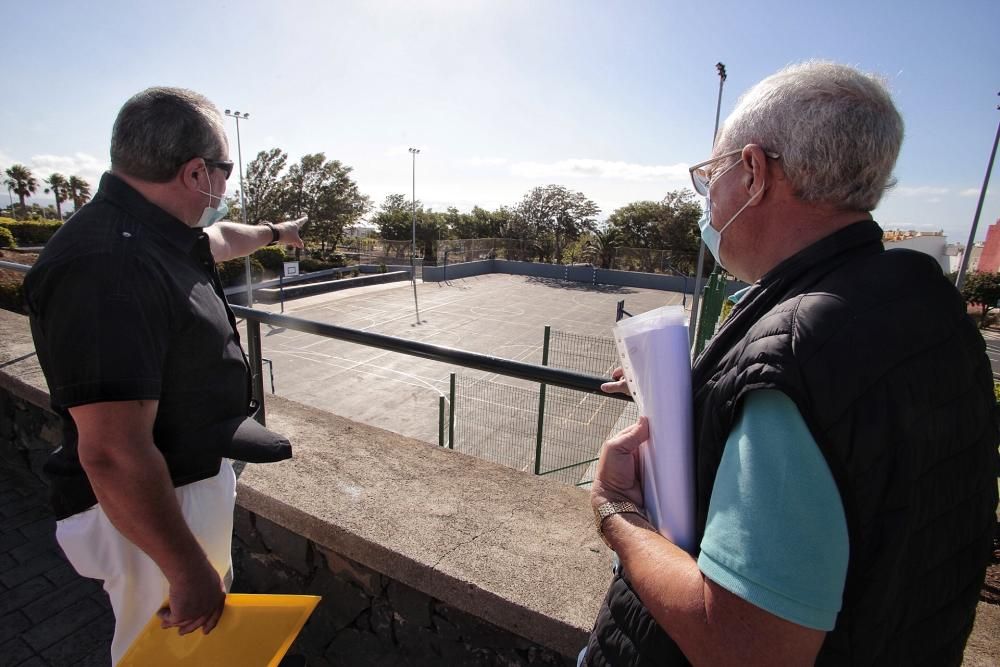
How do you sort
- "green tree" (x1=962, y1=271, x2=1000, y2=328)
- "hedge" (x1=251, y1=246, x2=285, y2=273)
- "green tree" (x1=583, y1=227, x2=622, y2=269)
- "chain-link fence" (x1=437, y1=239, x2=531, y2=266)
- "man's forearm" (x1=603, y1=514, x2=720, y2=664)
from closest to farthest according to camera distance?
"man's forearm" (x1=603, y1=514, x2=720, y2=664), "green tree" (x1=962, y1=271, x2=1000, y2=328), "hedge" (x1=251, y1=246, x2=285, y2=273), "chain-link fence" (x1=437, y1=239, x2=531, y2=266), "green tree" (x1=583, y1=227, x2=622, y2=269)

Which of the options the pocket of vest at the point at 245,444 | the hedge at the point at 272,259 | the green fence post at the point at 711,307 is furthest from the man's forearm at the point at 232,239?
the hedge at the point at 272,259

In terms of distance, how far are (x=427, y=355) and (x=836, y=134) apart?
5.04ft

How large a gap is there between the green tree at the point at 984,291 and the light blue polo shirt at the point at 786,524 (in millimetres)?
39873

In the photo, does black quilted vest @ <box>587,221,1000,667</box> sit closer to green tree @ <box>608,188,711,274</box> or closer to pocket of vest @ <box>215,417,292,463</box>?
pocket of vest @ <box>215,417,292,463</box>

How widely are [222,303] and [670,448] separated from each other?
4.37 feet

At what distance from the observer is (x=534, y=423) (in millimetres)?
16859

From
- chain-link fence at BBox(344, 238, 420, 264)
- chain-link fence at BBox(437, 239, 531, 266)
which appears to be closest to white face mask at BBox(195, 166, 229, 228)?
chain-link fence at BBox(437, 239, 531, 266)

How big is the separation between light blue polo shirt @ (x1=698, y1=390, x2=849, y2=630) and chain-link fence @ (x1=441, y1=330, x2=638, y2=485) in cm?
1265

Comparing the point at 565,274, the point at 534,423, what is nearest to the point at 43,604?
the point at 534,423

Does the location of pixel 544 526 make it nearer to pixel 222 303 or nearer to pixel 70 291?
pixel 222 303

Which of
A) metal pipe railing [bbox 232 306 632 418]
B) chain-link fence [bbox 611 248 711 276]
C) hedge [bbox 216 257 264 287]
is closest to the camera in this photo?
metal pipe railing [bbox 232 306 632 418]

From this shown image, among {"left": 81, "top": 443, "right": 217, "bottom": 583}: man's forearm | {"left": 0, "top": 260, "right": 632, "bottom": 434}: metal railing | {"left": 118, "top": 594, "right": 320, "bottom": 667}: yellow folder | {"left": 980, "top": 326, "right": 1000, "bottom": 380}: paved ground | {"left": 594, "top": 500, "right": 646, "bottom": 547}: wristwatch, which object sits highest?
{"left": 0, "top": 260, "right": 632, "bottom": 434}: metal railing

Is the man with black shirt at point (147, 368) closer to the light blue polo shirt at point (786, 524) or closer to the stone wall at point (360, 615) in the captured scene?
the stone wall at point (360, 615)

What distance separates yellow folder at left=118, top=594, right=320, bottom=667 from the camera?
4.57 feet
